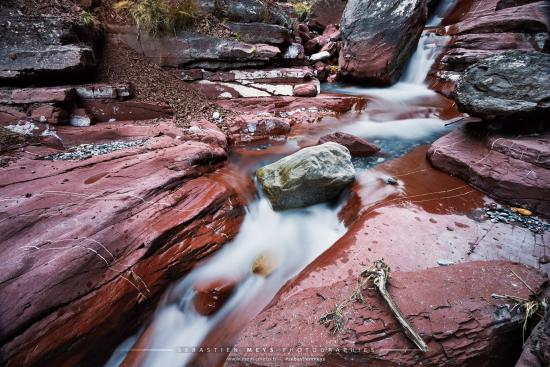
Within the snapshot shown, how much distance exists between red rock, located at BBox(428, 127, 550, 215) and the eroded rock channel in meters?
0.02

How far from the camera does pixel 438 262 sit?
2588 millimetres

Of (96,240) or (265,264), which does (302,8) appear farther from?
(96,240)

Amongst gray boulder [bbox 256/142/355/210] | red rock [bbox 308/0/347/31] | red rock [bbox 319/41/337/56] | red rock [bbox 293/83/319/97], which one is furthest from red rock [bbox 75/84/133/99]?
red rock [bbox 308/0/347/31]

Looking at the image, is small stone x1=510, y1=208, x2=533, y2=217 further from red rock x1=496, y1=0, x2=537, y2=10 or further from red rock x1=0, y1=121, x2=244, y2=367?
red rock x1=496, y1=0, x2=537, y2=10

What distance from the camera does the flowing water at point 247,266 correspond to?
2453 mm

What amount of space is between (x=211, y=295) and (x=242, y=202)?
1.37 metres

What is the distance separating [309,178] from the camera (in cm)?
358

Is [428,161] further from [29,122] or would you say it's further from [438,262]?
[29,122]

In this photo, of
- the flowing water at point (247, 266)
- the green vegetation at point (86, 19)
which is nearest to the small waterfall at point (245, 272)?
the flowing water at point (247, 266)

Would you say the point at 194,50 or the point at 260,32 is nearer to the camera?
the point at 194,50

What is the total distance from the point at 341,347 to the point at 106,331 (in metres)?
1.96

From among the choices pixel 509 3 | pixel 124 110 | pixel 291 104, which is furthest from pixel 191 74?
pixel 509 3

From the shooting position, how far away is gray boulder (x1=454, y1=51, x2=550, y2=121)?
3.42m

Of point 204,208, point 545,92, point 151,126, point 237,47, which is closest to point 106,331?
point 204,208
